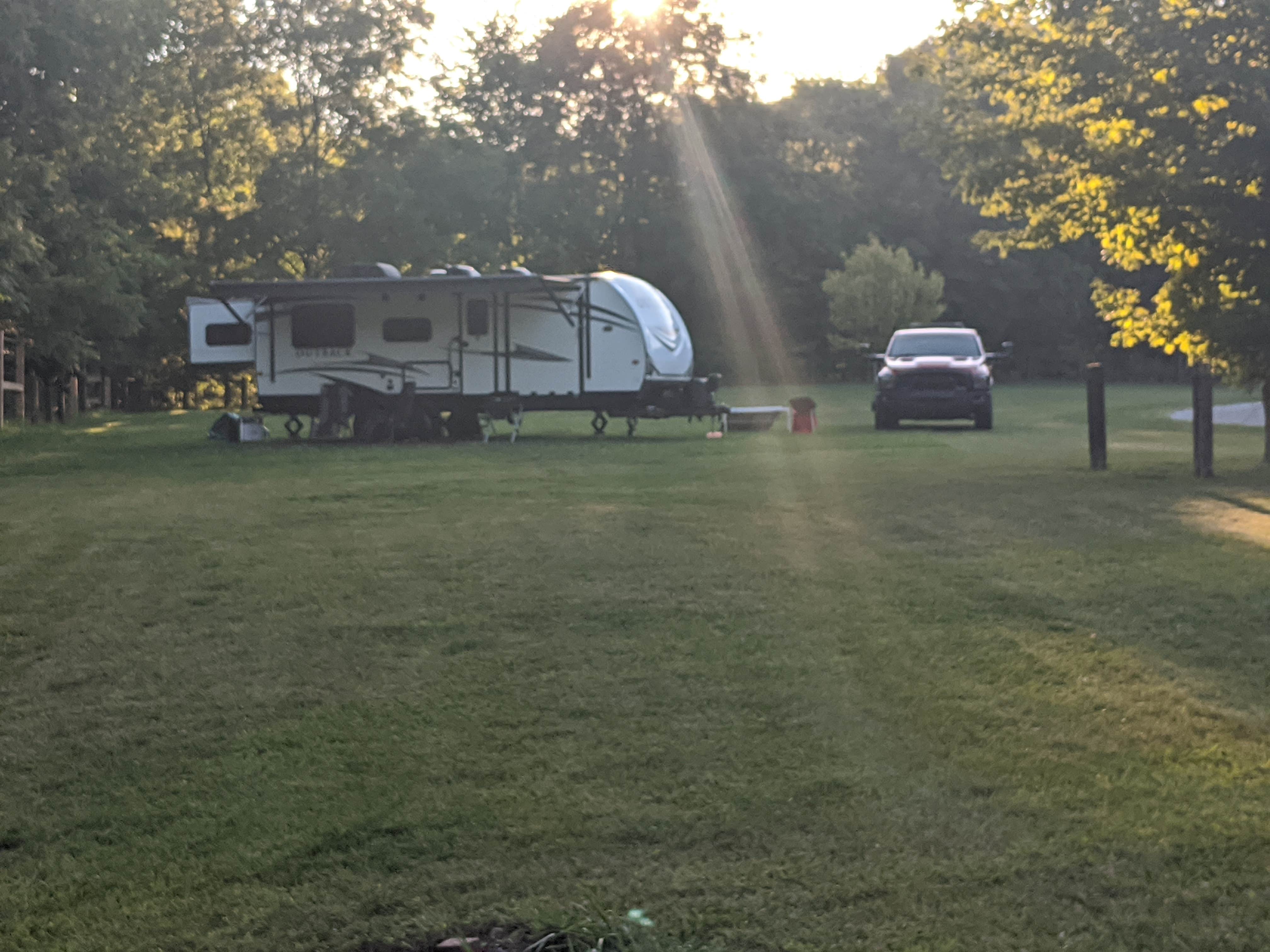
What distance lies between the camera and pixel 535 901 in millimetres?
3521

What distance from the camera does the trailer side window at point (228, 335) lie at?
24.5m

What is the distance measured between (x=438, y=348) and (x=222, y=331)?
3822 millimetres

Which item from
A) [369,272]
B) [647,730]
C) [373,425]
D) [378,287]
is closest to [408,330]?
[378,287]

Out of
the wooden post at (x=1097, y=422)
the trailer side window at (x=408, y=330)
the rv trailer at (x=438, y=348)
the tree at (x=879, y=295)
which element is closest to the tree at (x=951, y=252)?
the tree at (x=879, y=295)

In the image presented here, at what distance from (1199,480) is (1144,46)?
13.5 feet

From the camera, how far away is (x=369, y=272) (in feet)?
80.7

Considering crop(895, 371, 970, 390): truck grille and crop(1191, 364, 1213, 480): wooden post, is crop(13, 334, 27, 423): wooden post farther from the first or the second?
crop(1191, 364, 1213, 480): wooden post

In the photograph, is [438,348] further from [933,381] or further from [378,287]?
[933,381]

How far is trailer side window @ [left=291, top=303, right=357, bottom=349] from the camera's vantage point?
79.5 feet

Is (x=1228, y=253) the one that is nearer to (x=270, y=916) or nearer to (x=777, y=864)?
(x=777, y=864)

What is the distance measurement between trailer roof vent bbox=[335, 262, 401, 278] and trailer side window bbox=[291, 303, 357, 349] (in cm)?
72

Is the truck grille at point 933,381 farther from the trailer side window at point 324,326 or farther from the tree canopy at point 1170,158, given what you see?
the tree canopy at point 1170,158

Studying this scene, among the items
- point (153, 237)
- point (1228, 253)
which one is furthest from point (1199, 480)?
point (153, 237)

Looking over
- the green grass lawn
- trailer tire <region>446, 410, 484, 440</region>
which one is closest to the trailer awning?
trailer tire <region>446, 410, 484, 440</region>
